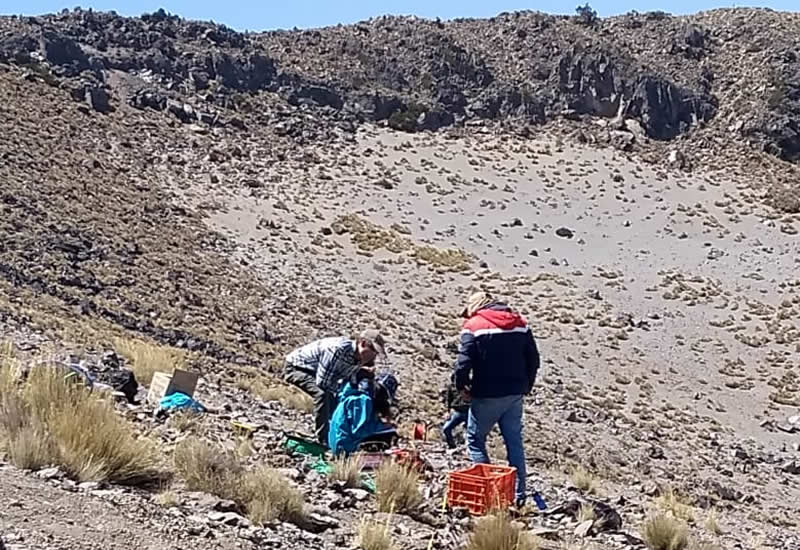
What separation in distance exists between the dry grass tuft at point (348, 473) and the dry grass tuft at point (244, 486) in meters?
0.85

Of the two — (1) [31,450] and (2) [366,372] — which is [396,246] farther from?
(1) [31,450]

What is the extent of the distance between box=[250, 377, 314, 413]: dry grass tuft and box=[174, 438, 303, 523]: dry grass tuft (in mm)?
6500

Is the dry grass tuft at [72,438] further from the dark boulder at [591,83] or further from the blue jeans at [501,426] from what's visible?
the dark boulder at [591,83]

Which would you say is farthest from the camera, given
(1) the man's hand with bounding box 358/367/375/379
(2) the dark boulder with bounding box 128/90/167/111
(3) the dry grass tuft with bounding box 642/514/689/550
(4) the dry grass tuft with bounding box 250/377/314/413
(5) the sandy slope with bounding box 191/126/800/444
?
(2) the dark boulder with bounding box 128/90/167/111

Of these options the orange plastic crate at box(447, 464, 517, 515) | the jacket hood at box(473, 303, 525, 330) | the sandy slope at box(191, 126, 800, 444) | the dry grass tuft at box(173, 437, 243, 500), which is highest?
the jacket hood at box(473, 303, 525, 330)

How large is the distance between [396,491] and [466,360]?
3.45 ft

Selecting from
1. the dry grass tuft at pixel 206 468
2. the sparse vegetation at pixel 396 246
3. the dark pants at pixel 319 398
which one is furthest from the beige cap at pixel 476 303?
the sparse vegetation at pixel 396 246

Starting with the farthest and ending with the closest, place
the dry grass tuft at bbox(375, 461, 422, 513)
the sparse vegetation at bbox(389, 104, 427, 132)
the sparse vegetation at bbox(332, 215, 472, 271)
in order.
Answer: the sparse vegetation at bbox(389, 104, 427, 132) → the sparse vegetation at bbox(332, 215, 472, 271) → the dry grass tuft at bbox(375, 461, 422, 513)

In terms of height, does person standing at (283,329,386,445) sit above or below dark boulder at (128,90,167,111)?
below

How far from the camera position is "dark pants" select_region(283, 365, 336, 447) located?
8734 millimetres

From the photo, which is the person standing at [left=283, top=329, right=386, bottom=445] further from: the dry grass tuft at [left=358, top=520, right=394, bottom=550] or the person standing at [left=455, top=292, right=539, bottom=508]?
the dry grass tuft at [left=358, top=520, right=394, bottom=550]

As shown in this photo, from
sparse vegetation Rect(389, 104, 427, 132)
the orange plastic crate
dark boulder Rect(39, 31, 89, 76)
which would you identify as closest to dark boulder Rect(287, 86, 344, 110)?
sparse vegetation Rect(389, 104, 427, 132)

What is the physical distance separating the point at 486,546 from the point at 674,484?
9.94 metres

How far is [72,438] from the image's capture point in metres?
6.01
